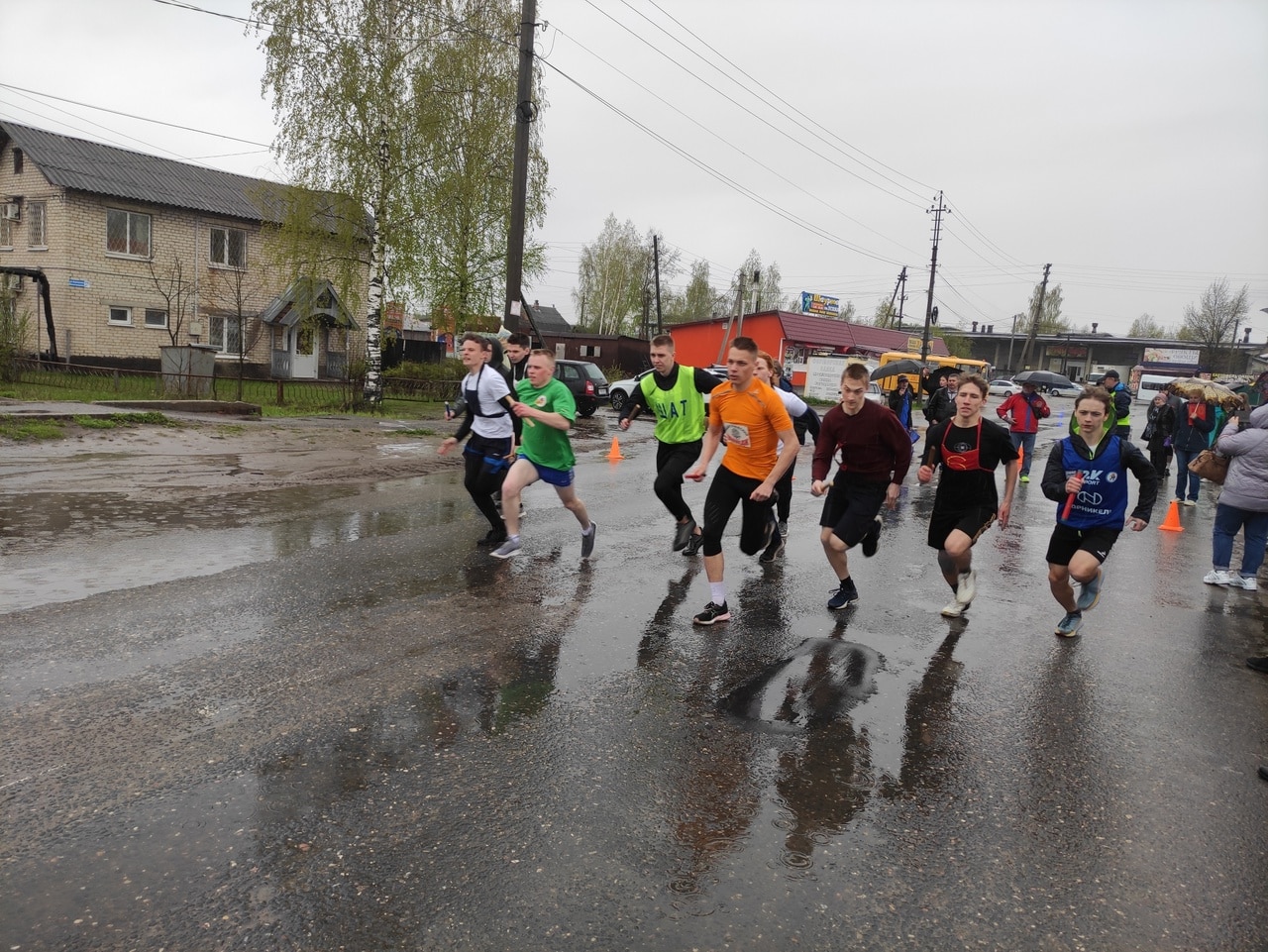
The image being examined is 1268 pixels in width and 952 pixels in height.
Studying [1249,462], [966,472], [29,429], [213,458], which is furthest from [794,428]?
[29,429]

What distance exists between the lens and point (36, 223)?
1113 inches

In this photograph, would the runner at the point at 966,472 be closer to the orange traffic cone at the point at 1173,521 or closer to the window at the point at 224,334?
the orange traffic cone at the point at 1173,521

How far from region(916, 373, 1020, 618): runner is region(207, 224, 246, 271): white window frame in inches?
1171

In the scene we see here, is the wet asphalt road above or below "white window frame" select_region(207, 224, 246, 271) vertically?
below

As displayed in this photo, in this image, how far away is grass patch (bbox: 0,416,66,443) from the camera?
1278 centimetres

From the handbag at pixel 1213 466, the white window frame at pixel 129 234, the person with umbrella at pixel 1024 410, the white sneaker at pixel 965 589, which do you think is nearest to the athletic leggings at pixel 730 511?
the white sneaker at pixel 965 589

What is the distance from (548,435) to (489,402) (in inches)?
26.1

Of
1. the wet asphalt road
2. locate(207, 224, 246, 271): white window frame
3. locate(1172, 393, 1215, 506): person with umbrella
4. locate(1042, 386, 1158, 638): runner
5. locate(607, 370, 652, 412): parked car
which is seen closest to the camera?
the wet asphalt road

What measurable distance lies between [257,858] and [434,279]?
2342 centimetres

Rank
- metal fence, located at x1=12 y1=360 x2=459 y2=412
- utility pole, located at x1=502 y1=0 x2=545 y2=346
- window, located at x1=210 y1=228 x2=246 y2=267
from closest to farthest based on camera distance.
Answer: utility pole, located at x1=502 y1=0 x2=545 y2=346, metal fence, located at x1=12 y1=360 x2=459 y2=412, window, located at x1=210 y1=228 x2=246 y2=267

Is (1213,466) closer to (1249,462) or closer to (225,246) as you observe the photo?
(1249,462)

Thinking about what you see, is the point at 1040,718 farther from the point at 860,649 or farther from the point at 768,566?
the point at 768,566

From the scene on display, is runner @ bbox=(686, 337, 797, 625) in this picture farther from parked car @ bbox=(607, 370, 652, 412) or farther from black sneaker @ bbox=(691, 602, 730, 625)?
parked car @ bbox=(607, 370, 652, 412)

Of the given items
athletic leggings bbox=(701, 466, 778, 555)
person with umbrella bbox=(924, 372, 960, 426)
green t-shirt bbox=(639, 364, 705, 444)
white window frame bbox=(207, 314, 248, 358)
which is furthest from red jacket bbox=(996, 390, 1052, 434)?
white window frame bbox=(207, 314, 248, 358)
